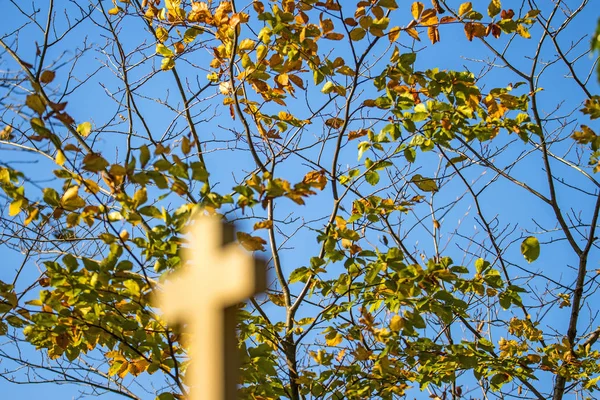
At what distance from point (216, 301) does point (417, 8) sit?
5.75ft

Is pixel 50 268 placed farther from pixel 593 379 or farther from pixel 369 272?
pixel 593 379

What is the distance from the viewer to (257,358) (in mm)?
2510

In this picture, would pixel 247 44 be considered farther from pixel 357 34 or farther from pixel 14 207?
pixel 14 207

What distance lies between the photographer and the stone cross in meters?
1.44

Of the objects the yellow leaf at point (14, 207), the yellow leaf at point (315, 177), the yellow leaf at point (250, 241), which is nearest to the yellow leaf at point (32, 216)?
the yellow leaf at point (14, 207)

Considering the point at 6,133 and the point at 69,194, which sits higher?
the point at 6,133

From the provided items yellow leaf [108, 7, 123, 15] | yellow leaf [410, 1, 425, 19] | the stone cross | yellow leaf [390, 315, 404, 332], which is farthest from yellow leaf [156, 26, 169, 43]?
the stone cross

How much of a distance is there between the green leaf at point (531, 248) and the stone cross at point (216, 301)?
1.49 metres

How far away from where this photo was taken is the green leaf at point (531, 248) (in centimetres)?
270

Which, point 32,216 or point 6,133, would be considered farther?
point 6,133

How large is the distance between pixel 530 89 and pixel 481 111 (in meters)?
0.92

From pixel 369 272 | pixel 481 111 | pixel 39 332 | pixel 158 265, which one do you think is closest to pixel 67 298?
pixel 39 332

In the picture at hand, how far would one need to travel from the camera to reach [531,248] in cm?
271

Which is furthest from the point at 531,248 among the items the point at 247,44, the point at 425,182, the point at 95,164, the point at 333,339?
the point at 95,164
